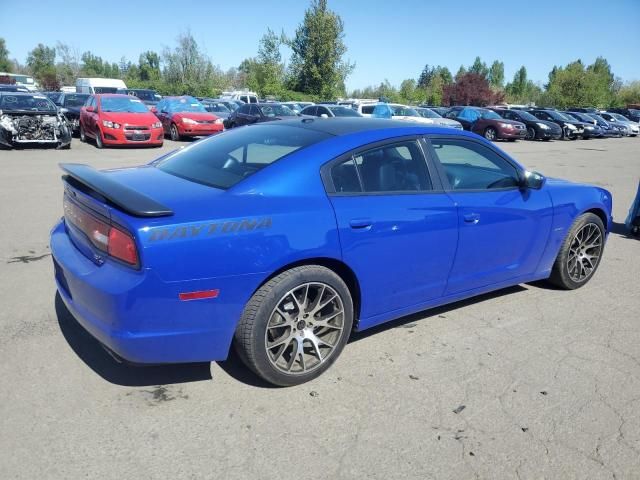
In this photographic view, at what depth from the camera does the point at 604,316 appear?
14.2ft

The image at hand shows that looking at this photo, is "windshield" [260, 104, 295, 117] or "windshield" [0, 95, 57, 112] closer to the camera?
"windshield" [0, 95, 57, 112]

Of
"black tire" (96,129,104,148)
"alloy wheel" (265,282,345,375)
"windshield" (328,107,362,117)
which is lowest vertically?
"black tire" (96,129,104,148)

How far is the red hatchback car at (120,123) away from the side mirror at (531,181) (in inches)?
507

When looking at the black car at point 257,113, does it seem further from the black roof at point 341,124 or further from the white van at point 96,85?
the black roof at point 341,124

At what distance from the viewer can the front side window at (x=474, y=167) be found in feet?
12.7

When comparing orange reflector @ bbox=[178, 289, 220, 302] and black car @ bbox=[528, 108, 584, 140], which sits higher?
black car @ bbox=[528, 108, 584, 140]

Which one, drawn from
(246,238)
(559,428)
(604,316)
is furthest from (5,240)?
(604,316)

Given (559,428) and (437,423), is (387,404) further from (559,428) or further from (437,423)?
(559,428)

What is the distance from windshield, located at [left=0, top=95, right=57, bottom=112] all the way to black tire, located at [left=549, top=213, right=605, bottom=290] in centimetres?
1355

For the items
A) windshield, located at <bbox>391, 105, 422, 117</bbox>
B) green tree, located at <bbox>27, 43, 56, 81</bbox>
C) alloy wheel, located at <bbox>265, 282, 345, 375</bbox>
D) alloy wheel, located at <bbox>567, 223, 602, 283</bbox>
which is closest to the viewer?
alloy wheel, located at <bbox>265, 282, 345, 375</bbox>

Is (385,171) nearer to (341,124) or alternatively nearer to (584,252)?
(341,124)

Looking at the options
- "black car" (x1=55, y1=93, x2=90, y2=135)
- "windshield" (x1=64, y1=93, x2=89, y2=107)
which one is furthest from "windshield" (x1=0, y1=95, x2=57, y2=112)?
"windshield" (x1=64, y1=93, x2=89, y2=107)

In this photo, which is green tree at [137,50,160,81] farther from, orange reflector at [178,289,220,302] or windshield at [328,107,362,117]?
orange reflector at [178,289,220,302]

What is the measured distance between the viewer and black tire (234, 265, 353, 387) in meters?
2.86
